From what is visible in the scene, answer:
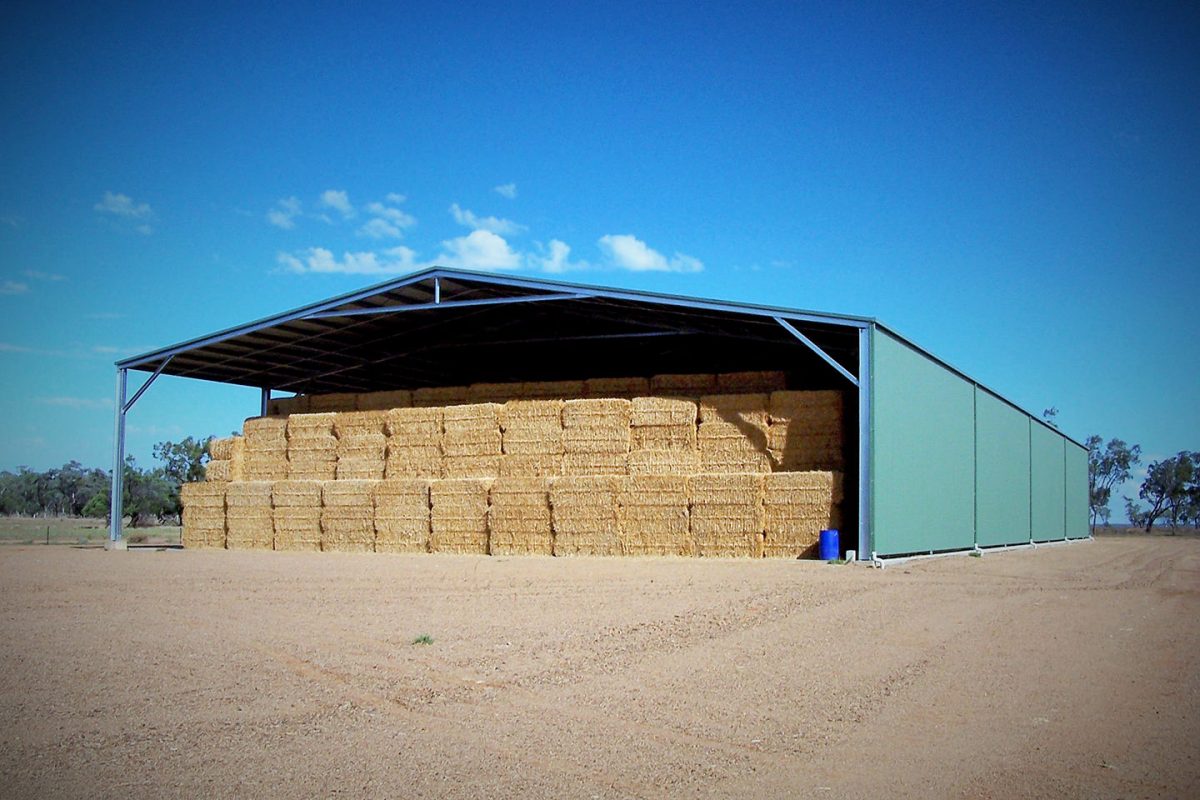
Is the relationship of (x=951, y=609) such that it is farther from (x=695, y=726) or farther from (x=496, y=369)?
(x=496, y=369)

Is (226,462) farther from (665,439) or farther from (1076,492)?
(1076,492)

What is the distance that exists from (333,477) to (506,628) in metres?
14.6

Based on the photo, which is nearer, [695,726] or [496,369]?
[695,726]

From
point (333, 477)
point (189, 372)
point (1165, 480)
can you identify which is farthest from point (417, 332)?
point (1165, 480)

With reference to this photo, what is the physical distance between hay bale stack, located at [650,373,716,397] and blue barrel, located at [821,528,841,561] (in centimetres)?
455

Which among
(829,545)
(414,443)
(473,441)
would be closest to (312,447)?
(414,443)

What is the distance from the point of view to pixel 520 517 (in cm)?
1944

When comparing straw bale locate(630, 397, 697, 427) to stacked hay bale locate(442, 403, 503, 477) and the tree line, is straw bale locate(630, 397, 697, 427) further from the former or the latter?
the tree line

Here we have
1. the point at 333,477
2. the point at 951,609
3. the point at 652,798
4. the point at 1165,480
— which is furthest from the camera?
the point at 1165,480

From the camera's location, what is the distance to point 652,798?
13.9ft

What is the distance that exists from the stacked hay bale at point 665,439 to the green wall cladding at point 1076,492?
2162 centimetres

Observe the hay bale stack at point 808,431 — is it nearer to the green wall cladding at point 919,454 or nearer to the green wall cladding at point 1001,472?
the green wall cladding at point 919,454

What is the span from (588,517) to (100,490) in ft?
171

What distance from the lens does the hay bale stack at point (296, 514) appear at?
21688 mm
